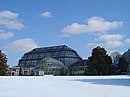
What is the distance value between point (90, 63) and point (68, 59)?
84266 mm

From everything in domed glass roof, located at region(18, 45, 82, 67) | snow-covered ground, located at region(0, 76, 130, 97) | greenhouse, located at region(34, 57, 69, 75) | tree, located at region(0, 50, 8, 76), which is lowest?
snow-covered ground, located at region(0, 76, 130, 97)

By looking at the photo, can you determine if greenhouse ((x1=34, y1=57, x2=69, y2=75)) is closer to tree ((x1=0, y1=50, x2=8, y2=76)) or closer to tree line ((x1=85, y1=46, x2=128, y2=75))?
tree line ((x1=85, y1=46, x2=128, y2=75))

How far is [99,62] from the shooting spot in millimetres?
71625

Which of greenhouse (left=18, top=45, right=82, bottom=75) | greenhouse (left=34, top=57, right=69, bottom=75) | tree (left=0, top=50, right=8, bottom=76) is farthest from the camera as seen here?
greenhouse (left=18, top=45, right=82, bottom=75)

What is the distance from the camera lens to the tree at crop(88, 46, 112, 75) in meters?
71.4

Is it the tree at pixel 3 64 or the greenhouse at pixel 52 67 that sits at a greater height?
the greenhouse at pixel 52 67

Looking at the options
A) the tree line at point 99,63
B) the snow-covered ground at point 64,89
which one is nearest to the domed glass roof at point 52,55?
the tree line at point 99,63

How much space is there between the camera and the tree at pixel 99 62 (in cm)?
7138

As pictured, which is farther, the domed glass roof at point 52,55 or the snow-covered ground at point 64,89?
the domed glass roof at point 52,55

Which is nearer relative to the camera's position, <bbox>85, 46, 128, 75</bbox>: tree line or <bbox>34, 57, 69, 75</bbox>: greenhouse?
<bbox>85, 46, 128, 75</bbox>: tree line

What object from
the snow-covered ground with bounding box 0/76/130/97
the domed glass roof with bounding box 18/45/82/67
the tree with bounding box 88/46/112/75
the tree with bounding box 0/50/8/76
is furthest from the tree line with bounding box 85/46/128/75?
the domed glass roof with bounding box 18/45/82/67

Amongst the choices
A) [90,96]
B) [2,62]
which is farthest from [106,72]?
[90,96]

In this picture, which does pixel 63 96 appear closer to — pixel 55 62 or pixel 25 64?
pixel 55 62

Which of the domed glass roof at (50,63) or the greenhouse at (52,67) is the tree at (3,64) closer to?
the greenhouse at (52,67)
